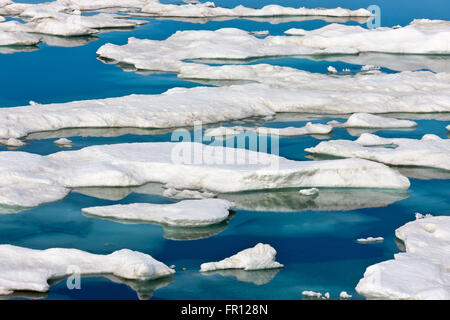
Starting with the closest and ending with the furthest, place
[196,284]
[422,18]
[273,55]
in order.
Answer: [196,284] < [273,55] < [422,18]

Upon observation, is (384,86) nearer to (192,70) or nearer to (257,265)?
(192,70)

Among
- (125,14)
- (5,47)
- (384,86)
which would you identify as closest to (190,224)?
(384,86)

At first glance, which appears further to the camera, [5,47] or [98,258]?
[5,47]

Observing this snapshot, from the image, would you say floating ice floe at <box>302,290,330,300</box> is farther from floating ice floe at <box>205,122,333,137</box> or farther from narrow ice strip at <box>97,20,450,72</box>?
narrow ice strip at <box>97,20,450,72</box>

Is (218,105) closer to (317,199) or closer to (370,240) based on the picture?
(317,199)

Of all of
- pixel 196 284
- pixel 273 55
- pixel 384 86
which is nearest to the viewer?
pixel 196 284

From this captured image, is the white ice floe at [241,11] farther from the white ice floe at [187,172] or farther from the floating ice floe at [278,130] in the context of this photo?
the white ice floe at [187,172]

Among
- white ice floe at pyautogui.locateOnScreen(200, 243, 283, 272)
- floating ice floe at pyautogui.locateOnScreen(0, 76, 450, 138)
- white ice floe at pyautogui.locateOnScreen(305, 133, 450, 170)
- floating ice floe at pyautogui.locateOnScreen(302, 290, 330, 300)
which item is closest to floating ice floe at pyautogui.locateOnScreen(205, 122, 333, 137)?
floating ice floe at pyautogui.locateOnScreen(0, 76, 450, 138)

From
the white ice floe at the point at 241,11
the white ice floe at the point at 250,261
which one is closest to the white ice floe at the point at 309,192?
the white ice floe at the point at 250,261
